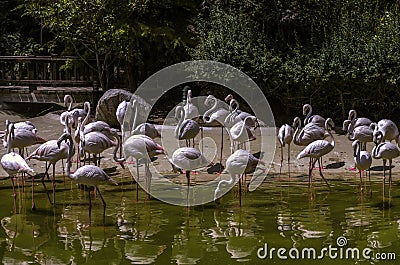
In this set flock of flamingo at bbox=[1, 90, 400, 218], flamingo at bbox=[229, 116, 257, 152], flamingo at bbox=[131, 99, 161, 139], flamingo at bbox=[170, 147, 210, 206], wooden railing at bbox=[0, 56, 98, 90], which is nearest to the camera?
flock of flamingo at bbox=[1, 90, 400, 218]

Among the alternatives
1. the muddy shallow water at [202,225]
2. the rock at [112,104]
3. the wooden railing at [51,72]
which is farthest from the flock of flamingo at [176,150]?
the wooden railing at [51,72]

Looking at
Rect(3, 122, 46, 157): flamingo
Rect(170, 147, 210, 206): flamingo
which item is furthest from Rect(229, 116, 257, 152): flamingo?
Rect(3, 122, 46, 157): flamingo

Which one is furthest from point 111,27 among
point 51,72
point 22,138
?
point 22,138

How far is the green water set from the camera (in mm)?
5750

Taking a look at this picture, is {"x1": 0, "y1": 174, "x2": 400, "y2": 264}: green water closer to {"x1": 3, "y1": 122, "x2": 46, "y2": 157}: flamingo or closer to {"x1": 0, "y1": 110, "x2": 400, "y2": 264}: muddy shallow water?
{"x1": 0, "y1": 110, "x2": 400, "y2": 264}: muddy shallow water

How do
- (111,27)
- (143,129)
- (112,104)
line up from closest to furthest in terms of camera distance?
(143,129)
(112,104)
(111,27)

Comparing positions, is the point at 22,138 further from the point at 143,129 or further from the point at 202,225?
the point at 202,225

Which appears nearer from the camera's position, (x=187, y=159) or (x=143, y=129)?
(x=187, y=159)

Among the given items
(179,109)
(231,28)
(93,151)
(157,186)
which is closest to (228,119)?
(179,109)

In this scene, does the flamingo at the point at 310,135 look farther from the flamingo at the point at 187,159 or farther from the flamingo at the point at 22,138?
the flamingo at the point at 22,138

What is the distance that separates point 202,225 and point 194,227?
4.4 inches

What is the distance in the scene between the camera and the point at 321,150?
839 cm

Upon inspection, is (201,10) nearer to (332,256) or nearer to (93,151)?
(93,151)

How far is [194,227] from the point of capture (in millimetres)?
6617
